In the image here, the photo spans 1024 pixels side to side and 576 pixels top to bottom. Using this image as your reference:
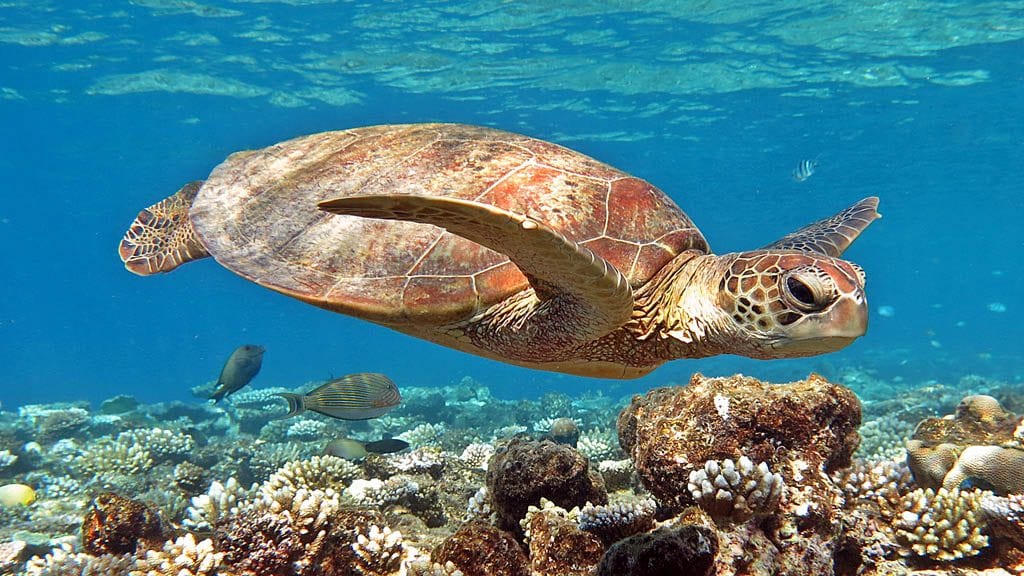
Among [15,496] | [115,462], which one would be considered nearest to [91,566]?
[15,496]

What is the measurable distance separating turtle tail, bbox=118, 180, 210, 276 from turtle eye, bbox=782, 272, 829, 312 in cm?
431

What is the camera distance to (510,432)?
9688 millimetres

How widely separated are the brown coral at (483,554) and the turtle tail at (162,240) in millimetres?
3448

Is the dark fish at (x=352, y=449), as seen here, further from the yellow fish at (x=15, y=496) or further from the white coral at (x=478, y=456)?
the yellow fish at (x=15, y=496)

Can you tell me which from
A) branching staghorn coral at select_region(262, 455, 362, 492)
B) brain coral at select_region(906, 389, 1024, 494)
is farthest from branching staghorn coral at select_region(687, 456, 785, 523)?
branching staghorn coral at select_region(262, 455, 362, 492)

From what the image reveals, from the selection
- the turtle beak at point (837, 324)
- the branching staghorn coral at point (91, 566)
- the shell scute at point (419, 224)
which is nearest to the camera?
the turtle beak at point (837, 324)

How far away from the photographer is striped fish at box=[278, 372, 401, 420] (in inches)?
220

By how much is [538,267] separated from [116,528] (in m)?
3.03

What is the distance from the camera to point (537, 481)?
8.70 ft

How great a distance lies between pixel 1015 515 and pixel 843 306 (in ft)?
4.86

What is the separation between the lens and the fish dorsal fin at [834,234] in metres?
3.58

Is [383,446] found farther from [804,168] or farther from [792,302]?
[804,168]

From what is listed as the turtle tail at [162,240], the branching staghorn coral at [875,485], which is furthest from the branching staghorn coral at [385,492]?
the branching staghorn coral at [875,485]

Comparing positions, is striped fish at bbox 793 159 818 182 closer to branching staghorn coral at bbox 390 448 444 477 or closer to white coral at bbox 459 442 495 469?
white coral at bbox 459 442 495 469
